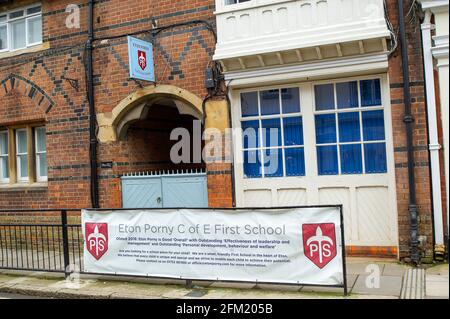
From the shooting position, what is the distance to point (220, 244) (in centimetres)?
655

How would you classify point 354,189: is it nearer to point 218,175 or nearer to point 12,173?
point 218,175

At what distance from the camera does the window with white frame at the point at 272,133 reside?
8602 millimetres

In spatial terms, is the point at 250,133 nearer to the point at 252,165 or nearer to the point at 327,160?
the point at 252,165

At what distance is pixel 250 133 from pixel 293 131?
2.70ft

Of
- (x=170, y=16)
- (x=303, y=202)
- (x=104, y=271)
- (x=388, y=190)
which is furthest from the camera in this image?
(x=170, y=16)

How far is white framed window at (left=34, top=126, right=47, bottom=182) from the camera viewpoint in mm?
11078

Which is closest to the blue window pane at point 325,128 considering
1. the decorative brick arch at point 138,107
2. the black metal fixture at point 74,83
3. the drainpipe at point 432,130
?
the drainpipe at point 432,130

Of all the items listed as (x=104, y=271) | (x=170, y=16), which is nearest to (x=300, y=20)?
(x=170, y=16)

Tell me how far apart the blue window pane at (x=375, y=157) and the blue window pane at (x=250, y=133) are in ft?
6.46

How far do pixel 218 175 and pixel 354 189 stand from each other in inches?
96.7

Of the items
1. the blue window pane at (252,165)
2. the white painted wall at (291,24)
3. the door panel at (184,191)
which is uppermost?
the white painted wall at (291,24)

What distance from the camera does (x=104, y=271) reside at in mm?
7352

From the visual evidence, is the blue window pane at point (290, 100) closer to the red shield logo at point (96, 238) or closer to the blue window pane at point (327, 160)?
the blue window pane at point (327, 160)

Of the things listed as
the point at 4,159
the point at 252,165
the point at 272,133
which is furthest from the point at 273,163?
the point at 4,159
